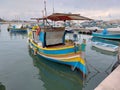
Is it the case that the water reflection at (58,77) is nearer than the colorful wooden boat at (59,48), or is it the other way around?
the water reflection at (58,77)

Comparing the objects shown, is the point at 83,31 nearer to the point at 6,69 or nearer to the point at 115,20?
the point at 6,69

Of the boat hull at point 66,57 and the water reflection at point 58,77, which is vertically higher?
the boat hull at point 66,57

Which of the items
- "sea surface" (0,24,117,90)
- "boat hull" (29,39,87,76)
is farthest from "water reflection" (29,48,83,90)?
"boat hull" (29,39,87,76)

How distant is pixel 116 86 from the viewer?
4926 millimetres

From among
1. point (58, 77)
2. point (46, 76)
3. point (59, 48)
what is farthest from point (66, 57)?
point (46, 76)

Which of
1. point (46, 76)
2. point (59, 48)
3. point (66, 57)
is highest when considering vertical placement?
point (59, 48)

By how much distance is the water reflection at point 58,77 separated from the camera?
7215 mm

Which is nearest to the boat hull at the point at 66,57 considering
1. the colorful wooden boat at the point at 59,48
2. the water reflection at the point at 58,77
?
the colorful wooden boat at the point at 59,48

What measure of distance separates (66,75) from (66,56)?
1116mm

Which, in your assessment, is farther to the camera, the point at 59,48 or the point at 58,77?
the point at 59,48

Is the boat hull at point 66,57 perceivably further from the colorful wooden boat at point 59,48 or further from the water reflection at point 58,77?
the water reflection at point 58,77

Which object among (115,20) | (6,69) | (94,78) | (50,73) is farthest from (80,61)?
(115,20)

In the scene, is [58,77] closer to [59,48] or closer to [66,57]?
[66,57]

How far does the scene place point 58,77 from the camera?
8289 mm
